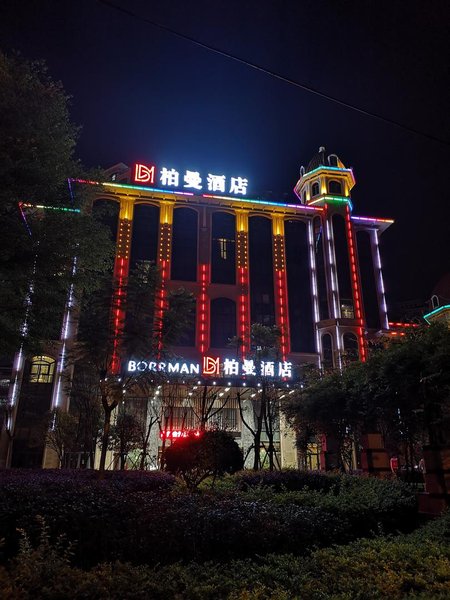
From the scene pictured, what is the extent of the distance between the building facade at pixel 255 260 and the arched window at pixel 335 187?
74 millimetres

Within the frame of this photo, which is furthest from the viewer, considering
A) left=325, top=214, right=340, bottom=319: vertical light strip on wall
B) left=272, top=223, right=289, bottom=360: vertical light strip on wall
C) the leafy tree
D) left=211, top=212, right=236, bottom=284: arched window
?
left=211, top=212, right=236, bottom=284: arched window

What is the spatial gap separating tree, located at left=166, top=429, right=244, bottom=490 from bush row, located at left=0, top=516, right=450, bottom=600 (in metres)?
5.05

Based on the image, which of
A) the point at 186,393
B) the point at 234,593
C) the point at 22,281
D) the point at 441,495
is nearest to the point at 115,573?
the point at 234,593

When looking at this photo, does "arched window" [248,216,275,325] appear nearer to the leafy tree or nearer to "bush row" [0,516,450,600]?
the leafy tree

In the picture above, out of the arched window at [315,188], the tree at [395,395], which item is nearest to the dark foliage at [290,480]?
the tree at [395,395]

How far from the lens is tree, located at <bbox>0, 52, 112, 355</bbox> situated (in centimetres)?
720

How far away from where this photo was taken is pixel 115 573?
3.84 meters

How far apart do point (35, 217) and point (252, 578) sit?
6958 mm

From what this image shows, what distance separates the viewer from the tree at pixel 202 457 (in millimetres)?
Answer: 10109

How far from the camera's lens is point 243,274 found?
28.7 metres

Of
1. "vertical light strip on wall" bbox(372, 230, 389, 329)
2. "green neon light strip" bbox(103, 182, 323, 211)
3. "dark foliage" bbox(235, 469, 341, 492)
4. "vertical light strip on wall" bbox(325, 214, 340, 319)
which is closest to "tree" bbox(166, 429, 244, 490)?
"dark foliage" bbox(235, 469, 341, 492)

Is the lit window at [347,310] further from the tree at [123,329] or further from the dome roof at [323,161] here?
the tree at [123,329]

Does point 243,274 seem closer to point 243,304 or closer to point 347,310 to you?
point 243,304

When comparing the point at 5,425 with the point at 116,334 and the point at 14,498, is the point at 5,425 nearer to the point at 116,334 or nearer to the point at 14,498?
the point at 116,334
